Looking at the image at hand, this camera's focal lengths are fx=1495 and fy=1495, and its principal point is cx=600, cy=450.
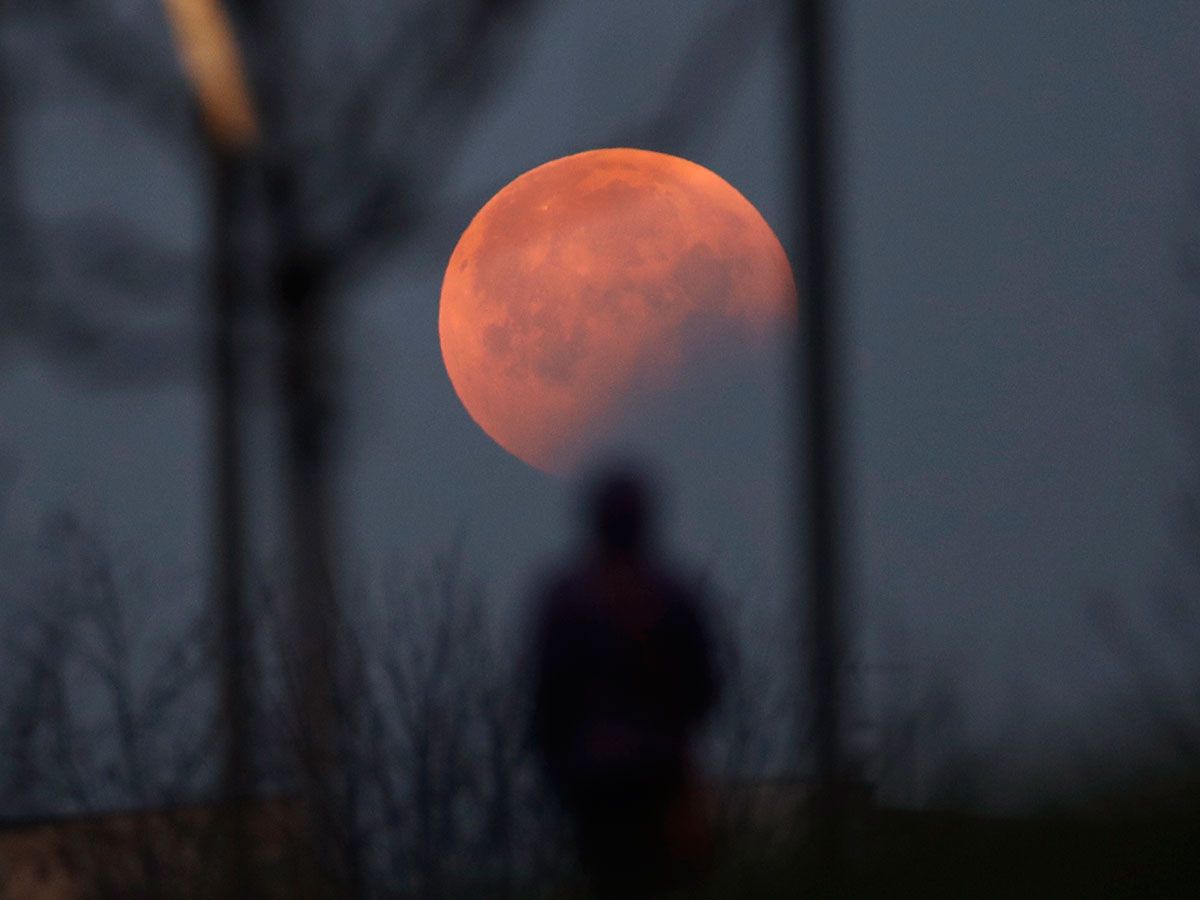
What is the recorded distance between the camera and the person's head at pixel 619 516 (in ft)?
9.08

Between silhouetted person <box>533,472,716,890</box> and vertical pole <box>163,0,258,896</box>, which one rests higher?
vertical pole <box>163,0,258,896</box>

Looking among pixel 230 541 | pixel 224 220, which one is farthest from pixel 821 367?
pixel 224 220

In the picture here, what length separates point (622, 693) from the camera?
2.74 meters

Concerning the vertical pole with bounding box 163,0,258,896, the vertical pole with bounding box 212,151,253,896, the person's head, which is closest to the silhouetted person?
the person's head

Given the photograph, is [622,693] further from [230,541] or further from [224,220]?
[224,220]

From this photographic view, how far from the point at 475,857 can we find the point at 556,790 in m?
0.68

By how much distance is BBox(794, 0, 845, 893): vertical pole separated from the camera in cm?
281

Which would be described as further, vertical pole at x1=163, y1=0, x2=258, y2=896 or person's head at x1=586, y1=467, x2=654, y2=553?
vertical pole at x1=163, y1=0, x2=258, y2=896

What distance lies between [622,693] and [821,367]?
0.73m

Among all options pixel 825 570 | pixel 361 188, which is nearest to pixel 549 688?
pixel 825 570

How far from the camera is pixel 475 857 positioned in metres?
3.41

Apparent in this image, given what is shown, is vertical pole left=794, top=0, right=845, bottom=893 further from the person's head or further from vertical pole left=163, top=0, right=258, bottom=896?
vertical pole left=163, top=0, right=258, bottom=896

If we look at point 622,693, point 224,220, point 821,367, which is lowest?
point 622,693

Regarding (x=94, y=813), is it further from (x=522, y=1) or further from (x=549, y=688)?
(x=522, y=1)
